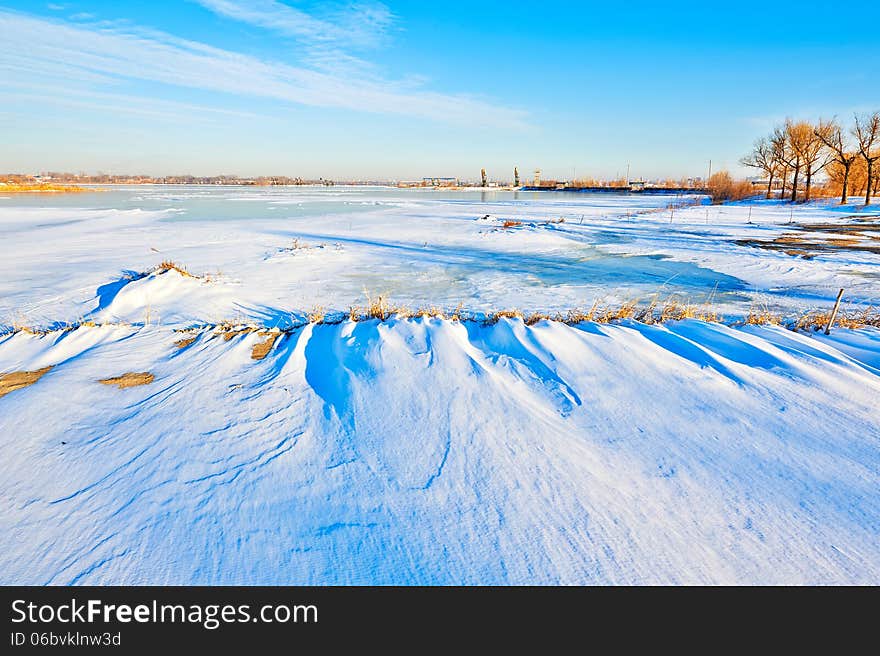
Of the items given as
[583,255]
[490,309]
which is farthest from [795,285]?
[490,309]

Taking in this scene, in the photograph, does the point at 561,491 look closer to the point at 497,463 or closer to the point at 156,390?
the point at 497,463

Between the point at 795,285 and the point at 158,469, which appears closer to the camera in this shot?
the point at 158,469

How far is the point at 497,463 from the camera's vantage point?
230 cm

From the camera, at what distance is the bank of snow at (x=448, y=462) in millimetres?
1712

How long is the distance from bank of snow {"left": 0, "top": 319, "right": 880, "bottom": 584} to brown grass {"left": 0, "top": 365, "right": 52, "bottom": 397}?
0.10 metres

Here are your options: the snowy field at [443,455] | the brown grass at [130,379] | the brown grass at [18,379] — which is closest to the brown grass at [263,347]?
the snowy field at [443,455]

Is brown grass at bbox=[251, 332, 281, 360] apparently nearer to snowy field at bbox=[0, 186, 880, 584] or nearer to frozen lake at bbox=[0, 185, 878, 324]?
snowy field at bbox=[0, 186, 880, 584]

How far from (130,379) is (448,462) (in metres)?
2.58

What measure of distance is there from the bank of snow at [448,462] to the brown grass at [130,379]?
8 centimetres

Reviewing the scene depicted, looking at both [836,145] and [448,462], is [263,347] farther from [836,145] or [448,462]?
[836,145]

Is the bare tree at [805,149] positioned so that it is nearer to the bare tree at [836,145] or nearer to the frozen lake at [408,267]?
the bare tree at [836,145]

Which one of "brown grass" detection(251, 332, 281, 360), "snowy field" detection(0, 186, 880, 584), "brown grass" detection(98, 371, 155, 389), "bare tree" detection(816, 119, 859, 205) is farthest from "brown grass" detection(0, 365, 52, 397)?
"bare tree" detection(816, 119, 859, 205)

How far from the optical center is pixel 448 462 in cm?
231
